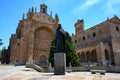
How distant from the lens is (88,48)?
123 ft

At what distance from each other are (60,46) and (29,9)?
33.9m

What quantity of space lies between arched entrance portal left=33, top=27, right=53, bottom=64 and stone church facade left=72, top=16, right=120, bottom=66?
36.0ft

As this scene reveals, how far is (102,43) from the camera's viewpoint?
33.8 meters

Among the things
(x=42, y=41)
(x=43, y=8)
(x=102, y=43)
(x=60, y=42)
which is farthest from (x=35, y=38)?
(x=60, y=42)

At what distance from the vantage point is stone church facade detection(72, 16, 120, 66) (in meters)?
33.5

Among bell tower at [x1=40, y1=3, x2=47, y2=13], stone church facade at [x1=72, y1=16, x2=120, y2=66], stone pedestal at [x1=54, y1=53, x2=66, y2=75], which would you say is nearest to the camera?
stone pedestal at [x1=54, y1=53, x2=66, y2=75]

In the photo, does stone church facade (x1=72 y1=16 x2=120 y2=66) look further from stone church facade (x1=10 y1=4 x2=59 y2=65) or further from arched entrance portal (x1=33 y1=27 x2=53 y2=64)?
stone church facade (x1=10 y1=4 x2=59 y2=65)

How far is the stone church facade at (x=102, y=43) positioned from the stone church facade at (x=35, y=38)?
11.8 metres

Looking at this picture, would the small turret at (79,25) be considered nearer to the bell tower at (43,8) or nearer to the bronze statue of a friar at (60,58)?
the bell tower at (43,8)

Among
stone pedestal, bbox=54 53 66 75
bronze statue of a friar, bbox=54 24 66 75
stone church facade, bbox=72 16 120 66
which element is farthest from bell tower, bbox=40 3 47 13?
stone pedestal, bbox=54 53 66 75

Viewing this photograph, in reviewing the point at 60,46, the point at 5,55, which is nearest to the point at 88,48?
the point at 60,46

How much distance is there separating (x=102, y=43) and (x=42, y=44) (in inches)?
738

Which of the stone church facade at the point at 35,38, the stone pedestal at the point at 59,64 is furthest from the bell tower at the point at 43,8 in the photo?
the stone pedestal at the point at 59,64

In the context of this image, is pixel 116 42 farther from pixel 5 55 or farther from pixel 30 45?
pixel 5 55
